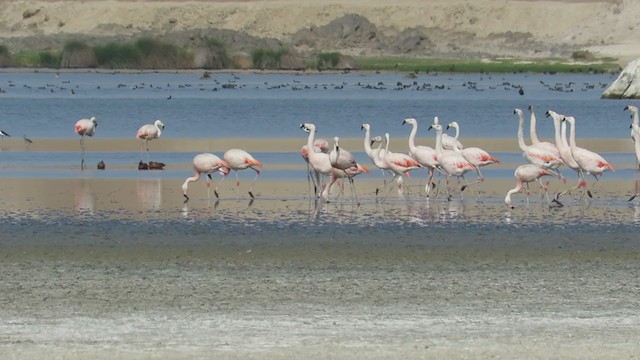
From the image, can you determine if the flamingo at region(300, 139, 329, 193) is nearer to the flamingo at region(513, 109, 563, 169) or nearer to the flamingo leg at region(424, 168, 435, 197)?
the flamingo leg at region(424, 168, 435, 197)

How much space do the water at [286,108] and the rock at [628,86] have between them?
94 centimetres

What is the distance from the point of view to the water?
4191 centimetres

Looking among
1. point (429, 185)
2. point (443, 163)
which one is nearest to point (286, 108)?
point (429, 185)

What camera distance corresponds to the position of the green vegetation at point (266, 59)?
132750 millimetres

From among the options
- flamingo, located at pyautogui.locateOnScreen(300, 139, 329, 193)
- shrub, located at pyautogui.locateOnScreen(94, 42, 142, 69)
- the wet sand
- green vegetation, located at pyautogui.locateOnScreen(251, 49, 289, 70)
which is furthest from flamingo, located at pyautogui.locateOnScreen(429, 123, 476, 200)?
shrub, located at pyautogui.locateOnScreen(94, 42, 142, 69)

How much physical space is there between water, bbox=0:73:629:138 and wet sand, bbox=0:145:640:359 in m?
18.6

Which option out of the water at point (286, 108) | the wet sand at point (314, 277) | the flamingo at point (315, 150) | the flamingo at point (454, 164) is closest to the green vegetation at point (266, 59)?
the water at point (286, 108)

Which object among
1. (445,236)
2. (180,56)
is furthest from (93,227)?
(180,56)

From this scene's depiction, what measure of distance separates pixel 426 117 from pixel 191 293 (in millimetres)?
38030

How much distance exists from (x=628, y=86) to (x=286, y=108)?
1688cm

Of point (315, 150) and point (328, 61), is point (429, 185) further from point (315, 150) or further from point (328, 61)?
point (328, 61)

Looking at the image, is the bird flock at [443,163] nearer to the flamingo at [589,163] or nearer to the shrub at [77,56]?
the flamingo at [589,163]

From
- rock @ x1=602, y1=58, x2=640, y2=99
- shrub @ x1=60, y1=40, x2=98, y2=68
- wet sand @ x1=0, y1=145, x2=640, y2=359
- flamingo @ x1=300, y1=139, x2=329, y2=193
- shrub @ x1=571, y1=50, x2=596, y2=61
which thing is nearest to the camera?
wet sand @ x1=0, y1=145, x2=640, y2=359

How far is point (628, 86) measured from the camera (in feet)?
209
